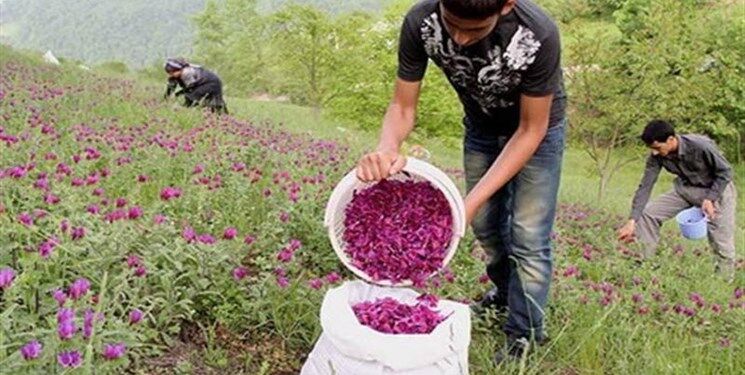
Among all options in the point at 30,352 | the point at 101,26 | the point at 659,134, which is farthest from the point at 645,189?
the point at 101,26

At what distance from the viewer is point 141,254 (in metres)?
2.44

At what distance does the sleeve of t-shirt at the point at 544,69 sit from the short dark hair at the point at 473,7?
0.32 meters

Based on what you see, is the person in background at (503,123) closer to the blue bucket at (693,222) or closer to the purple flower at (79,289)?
the purple flower at (79,289)

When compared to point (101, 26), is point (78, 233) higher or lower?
higher

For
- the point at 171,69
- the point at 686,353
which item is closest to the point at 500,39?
the point at 686,353

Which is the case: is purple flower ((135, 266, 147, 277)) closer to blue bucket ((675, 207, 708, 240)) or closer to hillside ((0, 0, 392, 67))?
blue bucket ((675, 207, 708, 240))

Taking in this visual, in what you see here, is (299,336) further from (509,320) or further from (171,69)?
(171,69)

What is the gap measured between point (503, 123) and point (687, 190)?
404 centimetres

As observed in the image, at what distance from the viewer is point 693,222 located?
6.14 m

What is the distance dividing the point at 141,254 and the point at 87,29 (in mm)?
113765

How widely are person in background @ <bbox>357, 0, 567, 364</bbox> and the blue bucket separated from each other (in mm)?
3337

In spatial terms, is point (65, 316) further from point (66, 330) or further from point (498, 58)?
point (498, 58)

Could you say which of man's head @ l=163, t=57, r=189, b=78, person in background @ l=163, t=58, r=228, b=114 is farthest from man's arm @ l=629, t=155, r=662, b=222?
man's head @ l=163, t=57, r=189, b=78

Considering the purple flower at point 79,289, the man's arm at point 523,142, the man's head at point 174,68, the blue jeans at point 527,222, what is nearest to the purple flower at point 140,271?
the purple flower at point 79,289
